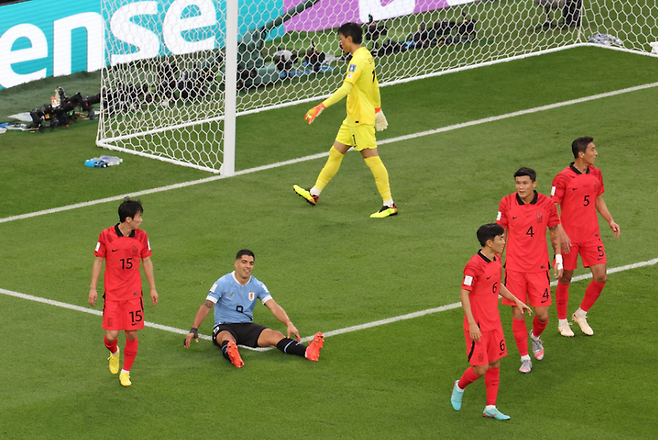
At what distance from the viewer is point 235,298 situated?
377 inches

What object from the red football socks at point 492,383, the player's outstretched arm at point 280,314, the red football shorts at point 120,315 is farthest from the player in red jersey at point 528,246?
the red football shorts at point 120,315

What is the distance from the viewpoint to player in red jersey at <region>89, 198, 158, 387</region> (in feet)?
28.5

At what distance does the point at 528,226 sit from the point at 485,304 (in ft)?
3.78

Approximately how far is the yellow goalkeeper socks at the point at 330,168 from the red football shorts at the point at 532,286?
14.9 ft

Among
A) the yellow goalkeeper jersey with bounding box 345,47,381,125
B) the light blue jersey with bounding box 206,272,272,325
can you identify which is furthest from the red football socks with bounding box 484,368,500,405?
the yellow goalkeeper jersey with bounding box 345,47,381,125

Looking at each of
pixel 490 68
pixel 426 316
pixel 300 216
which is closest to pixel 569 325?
pixel 426 316

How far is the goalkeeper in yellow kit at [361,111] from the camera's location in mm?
12750

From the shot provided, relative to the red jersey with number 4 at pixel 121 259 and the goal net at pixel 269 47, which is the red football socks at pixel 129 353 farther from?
the goal net at pixel 269 47

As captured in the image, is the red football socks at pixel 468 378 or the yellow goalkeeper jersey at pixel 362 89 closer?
the red football socks at pixel 468 378

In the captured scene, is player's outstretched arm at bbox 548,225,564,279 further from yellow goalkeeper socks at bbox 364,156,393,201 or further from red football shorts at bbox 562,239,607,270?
yellow goalkeeper socks at bbox 364,156,393,201

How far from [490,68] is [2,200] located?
9294 millimetres

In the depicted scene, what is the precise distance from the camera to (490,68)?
62.4ft

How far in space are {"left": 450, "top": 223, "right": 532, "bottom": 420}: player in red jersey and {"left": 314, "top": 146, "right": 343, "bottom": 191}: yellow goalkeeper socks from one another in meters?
5.25

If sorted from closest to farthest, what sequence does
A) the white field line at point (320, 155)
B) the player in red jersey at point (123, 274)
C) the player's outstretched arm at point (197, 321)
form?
the player in red jersey at point (123, 274) → the player's outstretched arm at point (197, 321) → the white field line at point (320, 155)
